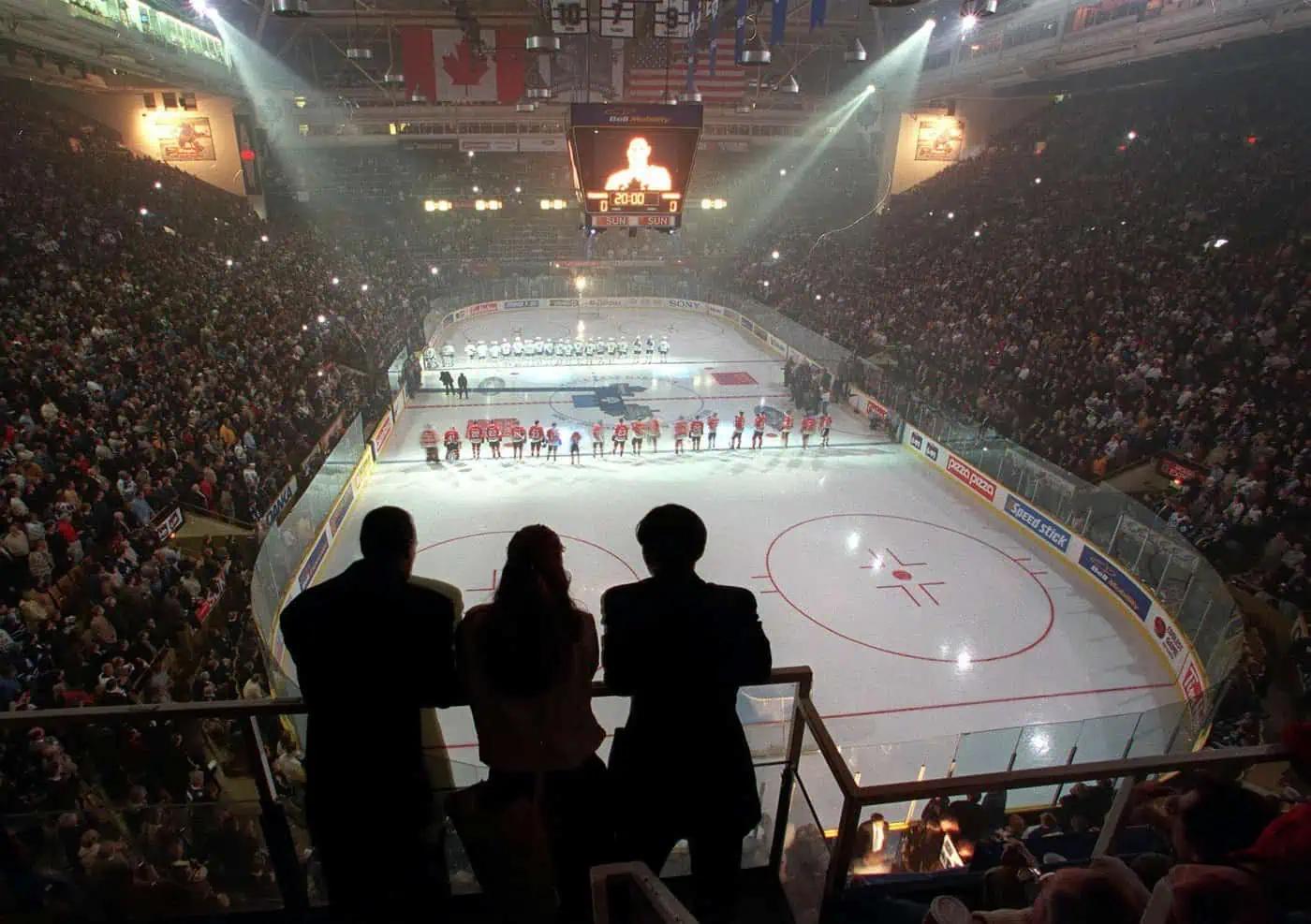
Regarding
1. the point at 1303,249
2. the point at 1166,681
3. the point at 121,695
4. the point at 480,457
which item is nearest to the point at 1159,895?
the point at 121,695

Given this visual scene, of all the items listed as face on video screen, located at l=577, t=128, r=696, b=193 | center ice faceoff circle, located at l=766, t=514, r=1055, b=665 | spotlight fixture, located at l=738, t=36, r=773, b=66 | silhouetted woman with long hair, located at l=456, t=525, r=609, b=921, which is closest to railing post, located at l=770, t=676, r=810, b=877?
silhouetted woman with long hair, located at l=456, t=525, r=609, b=921

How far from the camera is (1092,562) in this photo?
12.8 meters

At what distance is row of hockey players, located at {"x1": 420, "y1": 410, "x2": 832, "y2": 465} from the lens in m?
18.0

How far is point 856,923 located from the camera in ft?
8.36

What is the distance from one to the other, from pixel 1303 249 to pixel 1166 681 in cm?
1182

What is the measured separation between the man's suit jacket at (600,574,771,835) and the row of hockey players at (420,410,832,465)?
15.9 metres

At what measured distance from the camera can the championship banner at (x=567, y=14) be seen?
13406mm

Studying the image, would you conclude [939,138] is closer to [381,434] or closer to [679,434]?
[679,434]

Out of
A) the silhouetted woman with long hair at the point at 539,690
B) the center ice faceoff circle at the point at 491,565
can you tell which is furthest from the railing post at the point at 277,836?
the center ice faceoff circle at the point at 491,565

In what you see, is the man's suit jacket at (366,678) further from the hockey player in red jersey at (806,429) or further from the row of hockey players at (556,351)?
the row of hockey players at (556,351)

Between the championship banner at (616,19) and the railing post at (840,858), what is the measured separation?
633 inches

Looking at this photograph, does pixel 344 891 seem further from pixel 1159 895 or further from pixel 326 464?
pixel 326 464

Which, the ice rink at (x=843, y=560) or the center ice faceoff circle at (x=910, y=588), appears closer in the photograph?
the ice rink at (x=843, y=560)

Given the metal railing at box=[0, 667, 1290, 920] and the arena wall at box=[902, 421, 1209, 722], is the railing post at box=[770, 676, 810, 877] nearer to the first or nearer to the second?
the metal railing at box=[0, 667, 1290, 920]
